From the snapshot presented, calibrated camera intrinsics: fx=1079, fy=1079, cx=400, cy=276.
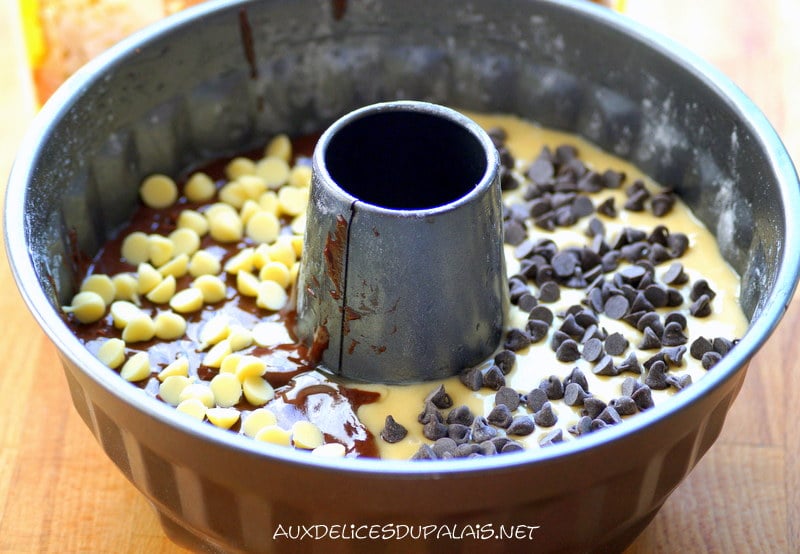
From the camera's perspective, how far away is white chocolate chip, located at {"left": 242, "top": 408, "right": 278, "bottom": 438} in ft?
2.84

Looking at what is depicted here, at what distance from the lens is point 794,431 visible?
1.03 metres

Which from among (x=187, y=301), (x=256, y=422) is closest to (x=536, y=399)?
(x=256, y=422)

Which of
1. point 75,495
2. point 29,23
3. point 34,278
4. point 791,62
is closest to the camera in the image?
point 34,278

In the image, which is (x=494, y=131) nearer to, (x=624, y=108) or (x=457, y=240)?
(x=624, y=108)

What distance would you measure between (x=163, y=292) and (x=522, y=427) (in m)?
0.36

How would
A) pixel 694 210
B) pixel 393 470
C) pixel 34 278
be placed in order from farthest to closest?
1. pixel 694 210
2. pixel 34 278
3. pixel 393 470

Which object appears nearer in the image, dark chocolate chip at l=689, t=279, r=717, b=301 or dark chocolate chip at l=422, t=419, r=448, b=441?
dark chocolate chip at l=422, t=419, r=448, b=441

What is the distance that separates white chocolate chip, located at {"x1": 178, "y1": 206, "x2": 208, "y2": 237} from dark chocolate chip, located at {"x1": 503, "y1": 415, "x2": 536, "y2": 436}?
1.28ft

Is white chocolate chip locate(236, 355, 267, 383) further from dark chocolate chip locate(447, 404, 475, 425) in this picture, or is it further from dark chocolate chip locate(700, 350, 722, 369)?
dark chocolate chip locate(700, 350, 722, 369)

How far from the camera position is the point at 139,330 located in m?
0.95

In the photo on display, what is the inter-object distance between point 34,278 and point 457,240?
12.8 inches

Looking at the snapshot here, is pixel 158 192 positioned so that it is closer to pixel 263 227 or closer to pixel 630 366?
pixel 263 227

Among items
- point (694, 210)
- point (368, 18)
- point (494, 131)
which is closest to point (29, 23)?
point (368, 18)

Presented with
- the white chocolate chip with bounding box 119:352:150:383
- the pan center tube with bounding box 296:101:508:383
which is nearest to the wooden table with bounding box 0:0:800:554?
the white chocolate chip with bounding box 119:352:150:383
